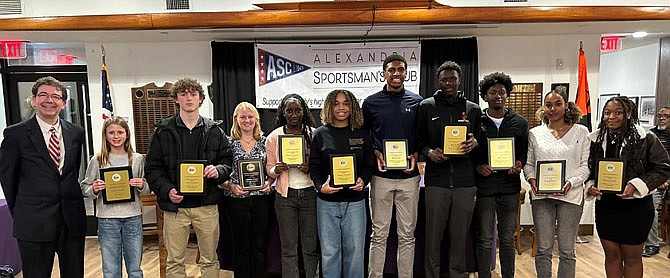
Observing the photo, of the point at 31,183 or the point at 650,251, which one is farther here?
the point at 650,251

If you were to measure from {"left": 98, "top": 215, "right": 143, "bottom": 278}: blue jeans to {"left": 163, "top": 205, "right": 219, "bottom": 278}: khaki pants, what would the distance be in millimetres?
177

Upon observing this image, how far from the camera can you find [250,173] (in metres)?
2.82

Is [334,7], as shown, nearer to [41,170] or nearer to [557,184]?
[557,184]

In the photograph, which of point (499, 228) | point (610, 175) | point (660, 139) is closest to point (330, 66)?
point (499, 228)

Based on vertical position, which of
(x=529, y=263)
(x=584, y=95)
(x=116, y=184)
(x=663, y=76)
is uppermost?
(x=663, y=76)

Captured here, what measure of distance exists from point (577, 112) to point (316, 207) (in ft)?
5.89

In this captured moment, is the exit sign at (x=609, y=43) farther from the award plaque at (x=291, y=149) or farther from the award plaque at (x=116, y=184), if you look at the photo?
the award plaque at (x=116, y=184)

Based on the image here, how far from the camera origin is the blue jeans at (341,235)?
276cm

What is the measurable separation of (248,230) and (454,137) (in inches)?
62.1

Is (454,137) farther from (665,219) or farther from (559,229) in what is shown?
(665,219)

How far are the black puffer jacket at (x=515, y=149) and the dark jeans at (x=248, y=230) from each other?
153 cm

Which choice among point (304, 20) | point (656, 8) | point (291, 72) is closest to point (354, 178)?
point (304, 20)

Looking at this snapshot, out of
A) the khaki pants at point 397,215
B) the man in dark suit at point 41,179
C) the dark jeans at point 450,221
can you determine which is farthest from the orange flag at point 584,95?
the man in dark suit at point 41,179

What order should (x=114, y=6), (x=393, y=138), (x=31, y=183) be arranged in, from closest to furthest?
1. (x=31, y=183)
2. (x=393, y=138)
3. (x=114, y=6)
